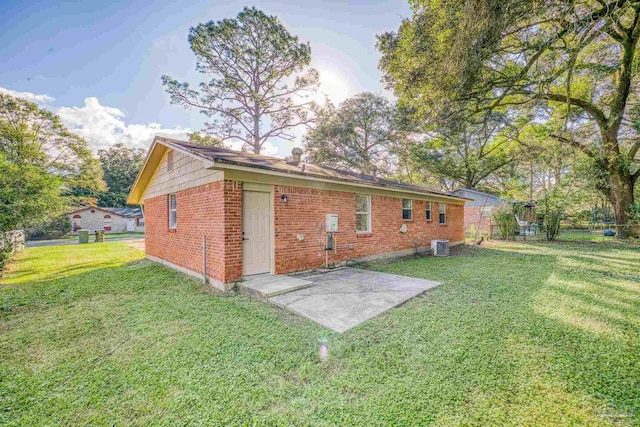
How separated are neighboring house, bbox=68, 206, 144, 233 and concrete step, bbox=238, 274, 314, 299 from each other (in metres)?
32.3

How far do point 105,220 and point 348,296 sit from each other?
3616cm

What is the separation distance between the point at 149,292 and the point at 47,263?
7.65 m

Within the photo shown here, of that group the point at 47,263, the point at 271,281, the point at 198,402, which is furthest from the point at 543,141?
the point at 47,263

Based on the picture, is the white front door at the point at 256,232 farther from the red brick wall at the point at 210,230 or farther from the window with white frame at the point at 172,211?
the window with white frame at the point at 172,211

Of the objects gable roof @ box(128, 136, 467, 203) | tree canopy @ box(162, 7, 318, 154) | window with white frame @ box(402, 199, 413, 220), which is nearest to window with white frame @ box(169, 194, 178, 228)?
gable roof @ box(128, 136, 467, 203)

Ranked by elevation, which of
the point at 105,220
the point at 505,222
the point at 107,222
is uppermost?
the point at 105,220

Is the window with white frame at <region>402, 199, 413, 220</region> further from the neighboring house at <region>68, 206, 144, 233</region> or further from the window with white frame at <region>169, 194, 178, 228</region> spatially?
the neighboring house at <region>68, 206, 144, 233</region>

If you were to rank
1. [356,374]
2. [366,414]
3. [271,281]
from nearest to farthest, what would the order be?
[366,414] → [356,374] → [271,281]

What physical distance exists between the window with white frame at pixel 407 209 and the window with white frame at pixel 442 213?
2.85 meters

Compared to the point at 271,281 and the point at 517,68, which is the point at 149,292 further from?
the point at 517,68

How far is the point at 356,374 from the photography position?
258 centimetres

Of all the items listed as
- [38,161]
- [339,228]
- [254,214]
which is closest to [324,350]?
[254,214]

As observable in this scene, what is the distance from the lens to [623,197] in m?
12.6

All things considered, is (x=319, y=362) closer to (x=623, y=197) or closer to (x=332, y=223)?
(x=332, y=223)
